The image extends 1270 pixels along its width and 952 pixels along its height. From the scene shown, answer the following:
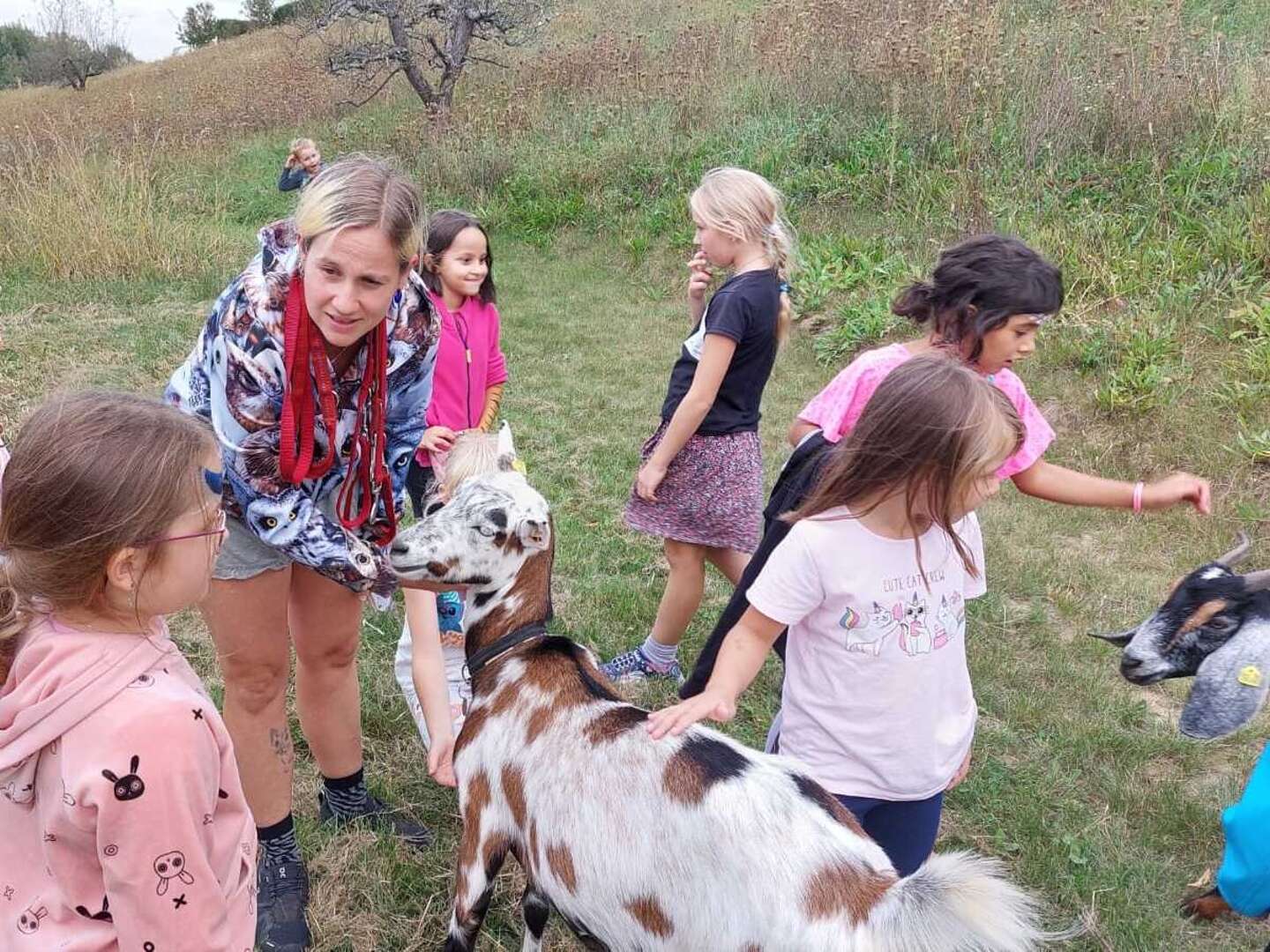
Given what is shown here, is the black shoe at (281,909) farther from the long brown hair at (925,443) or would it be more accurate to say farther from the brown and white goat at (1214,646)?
the brown and white goat at (1214,646)

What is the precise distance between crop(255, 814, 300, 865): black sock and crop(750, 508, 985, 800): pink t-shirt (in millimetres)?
1527

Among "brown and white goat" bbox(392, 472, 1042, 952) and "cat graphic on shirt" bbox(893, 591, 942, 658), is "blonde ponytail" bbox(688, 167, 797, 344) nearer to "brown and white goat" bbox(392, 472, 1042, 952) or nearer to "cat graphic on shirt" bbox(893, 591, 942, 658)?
"brown and white goat" bbox(392, 472, 1042, 952)

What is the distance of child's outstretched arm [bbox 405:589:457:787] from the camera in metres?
2.55

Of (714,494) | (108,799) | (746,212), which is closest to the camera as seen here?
(108,799)

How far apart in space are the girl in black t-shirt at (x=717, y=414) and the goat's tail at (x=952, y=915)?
214cm

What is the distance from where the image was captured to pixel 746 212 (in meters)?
3.60

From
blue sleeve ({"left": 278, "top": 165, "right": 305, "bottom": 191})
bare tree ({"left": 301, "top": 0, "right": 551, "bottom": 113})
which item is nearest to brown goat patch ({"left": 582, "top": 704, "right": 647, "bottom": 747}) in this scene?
blue sleeve ({"left": 278, "top": 165, "right": 305, "bottom": 191})

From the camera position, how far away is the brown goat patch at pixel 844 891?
1.78m

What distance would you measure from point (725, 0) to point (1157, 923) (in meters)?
18.1

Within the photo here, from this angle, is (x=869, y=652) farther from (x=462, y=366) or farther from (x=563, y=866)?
(x=462, y=366)

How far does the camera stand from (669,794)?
1999 millimetres

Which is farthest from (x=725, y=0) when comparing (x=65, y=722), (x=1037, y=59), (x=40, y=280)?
(x=65, y=722)

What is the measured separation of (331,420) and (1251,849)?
272 centimetres

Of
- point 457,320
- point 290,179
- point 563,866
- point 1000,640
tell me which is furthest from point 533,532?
point 290,179
